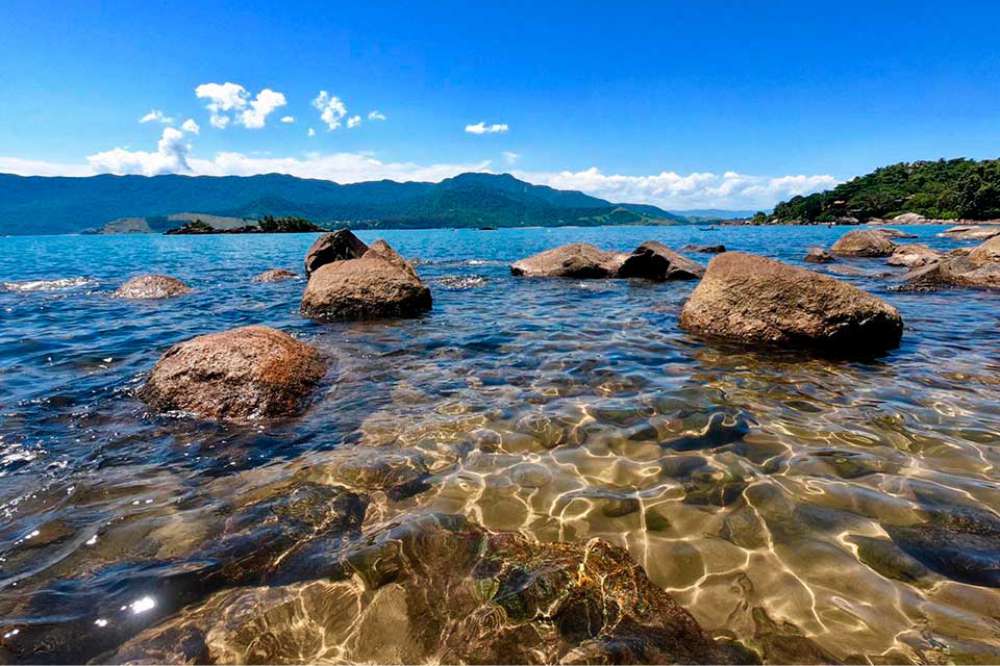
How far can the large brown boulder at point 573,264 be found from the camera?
20797mm

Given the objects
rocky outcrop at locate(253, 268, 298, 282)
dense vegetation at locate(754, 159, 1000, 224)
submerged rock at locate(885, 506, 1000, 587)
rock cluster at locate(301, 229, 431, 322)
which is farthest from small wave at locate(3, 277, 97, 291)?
dense vegetation at locate(754, 159, 1000, 224)

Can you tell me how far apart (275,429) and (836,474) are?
234 inches

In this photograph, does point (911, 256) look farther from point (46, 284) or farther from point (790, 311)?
point (46, 284)

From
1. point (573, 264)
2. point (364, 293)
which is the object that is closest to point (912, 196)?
point (573, 264)

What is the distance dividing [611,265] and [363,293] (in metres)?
12.5

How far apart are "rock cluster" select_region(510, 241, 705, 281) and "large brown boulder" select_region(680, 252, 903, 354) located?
9814mm

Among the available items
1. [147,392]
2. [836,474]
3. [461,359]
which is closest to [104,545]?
[147,392]

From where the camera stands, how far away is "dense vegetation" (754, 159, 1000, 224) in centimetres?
9262

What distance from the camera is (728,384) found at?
22.4 ft

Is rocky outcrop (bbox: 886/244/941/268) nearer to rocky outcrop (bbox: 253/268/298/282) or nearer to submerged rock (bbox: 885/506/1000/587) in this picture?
submerged rock (bbox: 885/506/1000/587)

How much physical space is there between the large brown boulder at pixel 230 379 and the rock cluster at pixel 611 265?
1568cm

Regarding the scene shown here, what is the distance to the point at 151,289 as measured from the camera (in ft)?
52.4

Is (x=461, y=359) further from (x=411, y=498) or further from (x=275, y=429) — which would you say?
(x=411, y=498)

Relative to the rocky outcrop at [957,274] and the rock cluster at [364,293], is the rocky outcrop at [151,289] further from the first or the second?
the rocky outcrop at [957,274]
